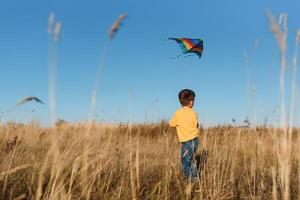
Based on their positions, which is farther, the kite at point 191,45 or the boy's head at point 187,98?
the kite at point 191,45

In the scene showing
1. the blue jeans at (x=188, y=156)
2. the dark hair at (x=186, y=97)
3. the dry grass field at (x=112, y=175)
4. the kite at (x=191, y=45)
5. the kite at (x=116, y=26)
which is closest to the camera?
the kite at (x=116, y=26)

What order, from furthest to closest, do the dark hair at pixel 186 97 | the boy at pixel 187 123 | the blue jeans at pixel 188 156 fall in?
the dark hair at pixel 186 97 < the boy at pixel 187 123 < the blue jeans at pixel 188 156

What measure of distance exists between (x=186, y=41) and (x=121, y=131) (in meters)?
5.87

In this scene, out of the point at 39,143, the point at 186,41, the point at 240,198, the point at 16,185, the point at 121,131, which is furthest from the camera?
the point at 121,131

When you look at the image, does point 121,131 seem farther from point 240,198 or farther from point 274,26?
point 274,26

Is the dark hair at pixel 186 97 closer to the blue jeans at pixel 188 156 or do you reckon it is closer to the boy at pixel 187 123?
the boy at pixel 187 123

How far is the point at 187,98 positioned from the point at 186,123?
1.14 ft

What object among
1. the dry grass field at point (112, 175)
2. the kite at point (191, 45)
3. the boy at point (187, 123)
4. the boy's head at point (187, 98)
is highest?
the kite at point (191, 45)

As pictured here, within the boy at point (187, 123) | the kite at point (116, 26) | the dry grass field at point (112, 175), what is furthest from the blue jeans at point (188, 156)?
the kite at point (116, 26)

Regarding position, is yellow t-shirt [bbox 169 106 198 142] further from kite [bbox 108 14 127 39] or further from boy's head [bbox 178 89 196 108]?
kite [bbox 108 14 127 39]

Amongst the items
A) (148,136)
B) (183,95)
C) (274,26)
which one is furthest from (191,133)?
(148,136)

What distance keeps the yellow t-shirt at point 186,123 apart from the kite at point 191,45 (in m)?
0.78

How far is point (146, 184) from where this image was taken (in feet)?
13.4

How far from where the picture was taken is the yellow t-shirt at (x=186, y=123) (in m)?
5.38
